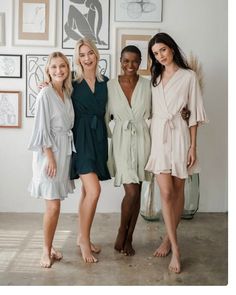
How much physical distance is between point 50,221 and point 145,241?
23.9 inches

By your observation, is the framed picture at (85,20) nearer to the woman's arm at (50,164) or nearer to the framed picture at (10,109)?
the framed picture at (10,109)

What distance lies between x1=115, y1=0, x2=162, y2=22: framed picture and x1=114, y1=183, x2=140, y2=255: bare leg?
3.23ft

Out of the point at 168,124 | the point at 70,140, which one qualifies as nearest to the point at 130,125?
the point at 168,124

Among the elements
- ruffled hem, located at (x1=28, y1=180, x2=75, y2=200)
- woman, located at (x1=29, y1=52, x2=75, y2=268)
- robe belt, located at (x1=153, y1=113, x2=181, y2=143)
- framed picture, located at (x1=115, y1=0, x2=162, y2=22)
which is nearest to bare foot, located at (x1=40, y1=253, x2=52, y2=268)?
woman, located at (x1=29, y1=52, x2=75, y2=268)

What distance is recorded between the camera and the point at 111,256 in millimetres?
1996

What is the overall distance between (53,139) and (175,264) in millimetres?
806

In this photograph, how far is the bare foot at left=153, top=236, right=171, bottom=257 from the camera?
201 cm

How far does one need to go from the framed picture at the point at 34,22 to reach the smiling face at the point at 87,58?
0.51 m

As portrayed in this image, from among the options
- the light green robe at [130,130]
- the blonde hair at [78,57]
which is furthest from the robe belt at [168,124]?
the blonde hair at [78,57]

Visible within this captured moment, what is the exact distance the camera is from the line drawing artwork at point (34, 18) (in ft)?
7.32

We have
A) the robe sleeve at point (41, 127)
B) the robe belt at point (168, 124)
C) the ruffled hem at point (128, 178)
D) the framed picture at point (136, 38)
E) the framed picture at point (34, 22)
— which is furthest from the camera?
the framed picture at point (136, 38)

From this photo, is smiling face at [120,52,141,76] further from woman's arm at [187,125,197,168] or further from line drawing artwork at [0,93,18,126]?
line drawing artwork at [0,93,18,126]

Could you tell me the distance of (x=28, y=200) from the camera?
2.34 metres
